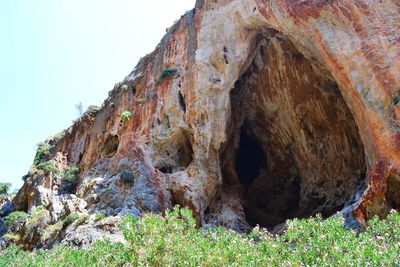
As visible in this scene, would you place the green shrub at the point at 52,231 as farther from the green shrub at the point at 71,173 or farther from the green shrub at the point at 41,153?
the green shrub at the point at 41,153

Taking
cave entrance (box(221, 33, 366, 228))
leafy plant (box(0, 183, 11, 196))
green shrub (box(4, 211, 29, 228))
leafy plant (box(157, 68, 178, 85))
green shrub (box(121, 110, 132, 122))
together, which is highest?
leafy plant (box(157, 68, 178, 85))

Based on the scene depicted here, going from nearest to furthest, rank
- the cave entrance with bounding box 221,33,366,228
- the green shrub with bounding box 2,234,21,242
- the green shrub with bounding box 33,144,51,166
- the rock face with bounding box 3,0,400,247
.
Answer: the rock face with bounding box 3,0,400,247
the cave entrance with bounding box 221,33,366,228
the green shrub with bounding box 2,234,21,242
the green shrub with bounding box 33,144,51,166

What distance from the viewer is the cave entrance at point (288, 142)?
19938 millimetres

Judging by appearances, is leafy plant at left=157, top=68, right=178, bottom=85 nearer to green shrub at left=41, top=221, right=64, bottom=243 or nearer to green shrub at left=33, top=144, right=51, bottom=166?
green shrub at left=41, top=221, right=64, bottom=243

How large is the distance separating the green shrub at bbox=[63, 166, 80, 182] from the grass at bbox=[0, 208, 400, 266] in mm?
12439

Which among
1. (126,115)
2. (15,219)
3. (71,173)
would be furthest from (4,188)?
(126,115)

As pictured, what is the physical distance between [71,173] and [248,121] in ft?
32.3

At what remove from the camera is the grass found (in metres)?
9.09

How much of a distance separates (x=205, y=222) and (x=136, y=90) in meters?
8.76

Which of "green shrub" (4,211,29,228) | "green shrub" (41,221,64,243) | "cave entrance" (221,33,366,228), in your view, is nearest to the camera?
"green shrub" (41,221,64,243)

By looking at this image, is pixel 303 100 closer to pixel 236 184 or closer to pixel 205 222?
pixel 236 184

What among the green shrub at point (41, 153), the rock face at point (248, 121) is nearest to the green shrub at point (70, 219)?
the rock face at point (248, 121)

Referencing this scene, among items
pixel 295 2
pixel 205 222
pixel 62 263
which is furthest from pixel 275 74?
pixel 62 263

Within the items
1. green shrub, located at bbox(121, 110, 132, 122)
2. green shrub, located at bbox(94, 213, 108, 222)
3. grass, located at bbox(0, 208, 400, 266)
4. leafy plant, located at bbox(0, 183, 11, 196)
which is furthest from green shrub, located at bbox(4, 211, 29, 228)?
grass, located at bbox(0, 208, 400, 266)
